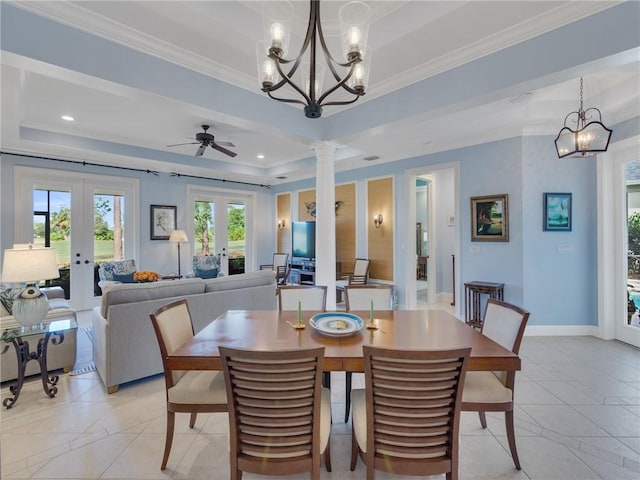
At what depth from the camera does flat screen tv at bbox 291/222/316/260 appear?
6824 millimetres

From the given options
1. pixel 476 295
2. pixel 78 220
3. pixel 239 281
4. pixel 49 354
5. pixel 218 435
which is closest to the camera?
pixel 218 435

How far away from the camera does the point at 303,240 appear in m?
7.05

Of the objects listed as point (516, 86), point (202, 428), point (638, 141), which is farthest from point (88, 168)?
point (638, 141)

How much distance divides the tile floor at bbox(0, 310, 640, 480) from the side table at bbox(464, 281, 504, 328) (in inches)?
53.8

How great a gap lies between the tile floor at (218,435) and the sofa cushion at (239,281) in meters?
1.01

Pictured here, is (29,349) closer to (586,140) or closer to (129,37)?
(129,37)

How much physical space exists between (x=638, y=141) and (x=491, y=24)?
2715 mm

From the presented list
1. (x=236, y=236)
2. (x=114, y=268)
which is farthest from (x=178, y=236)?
(x=236, y=236)

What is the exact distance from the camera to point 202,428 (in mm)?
2248

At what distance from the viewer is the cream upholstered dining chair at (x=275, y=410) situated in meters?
1.29

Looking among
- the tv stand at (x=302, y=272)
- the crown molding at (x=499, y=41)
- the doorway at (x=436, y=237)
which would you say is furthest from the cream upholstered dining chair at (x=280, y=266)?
the crown molding at (x=499, y=41)

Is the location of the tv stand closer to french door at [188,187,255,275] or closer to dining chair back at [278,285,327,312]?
french door at [188,187,255,275]

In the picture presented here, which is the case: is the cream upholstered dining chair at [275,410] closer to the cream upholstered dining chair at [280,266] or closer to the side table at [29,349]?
the side table at [29,349]

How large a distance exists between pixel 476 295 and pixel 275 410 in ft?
12.9
